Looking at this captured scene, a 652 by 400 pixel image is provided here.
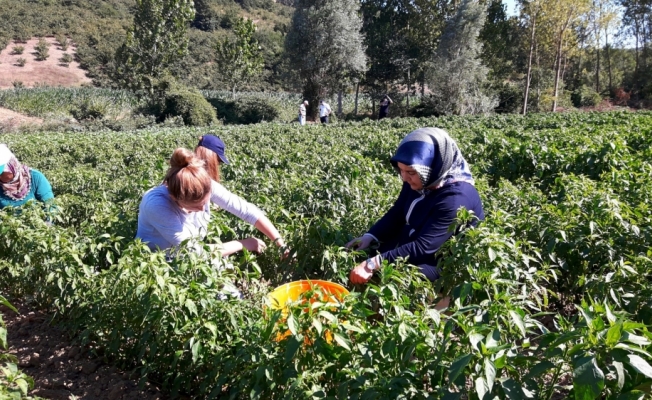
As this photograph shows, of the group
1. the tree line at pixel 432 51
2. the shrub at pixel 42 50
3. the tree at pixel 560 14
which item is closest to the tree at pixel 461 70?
the tree line at pixel 432 51

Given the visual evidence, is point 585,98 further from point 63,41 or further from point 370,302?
point 63,41

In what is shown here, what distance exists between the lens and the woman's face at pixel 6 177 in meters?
4.18

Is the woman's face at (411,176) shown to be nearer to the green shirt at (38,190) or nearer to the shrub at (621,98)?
the green shirt at (38,190)

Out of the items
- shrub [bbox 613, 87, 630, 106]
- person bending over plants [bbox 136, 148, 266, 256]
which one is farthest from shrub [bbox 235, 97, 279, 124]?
shrub [bbox 613, 87, 630, 106]

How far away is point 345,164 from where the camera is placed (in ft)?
18.7

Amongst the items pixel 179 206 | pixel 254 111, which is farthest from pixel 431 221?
pixel 254 111

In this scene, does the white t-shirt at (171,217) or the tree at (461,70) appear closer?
the white t-shirt at (171,217)

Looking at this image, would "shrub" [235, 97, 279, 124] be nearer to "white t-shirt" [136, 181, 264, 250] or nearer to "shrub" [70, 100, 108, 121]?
"shrub" [70, 100, 108, 121]

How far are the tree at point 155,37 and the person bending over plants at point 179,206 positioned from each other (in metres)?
27.3

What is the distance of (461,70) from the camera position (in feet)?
88.0

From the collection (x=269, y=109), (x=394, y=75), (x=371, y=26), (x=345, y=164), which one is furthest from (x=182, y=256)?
(x=371, y=26)

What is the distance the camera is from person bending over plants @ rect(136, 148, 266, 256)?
2.73m

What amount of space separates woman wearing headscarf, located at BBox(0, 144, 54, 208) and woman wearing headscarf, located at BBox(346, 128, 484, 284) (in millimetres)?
3302

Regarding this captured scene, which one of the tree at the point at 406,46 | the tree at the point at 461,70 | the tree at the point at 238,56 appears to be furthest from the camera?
the tree at the point at 238,56
